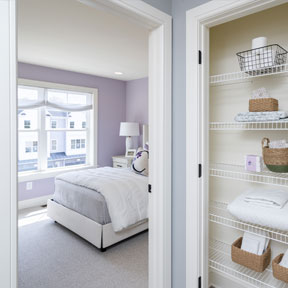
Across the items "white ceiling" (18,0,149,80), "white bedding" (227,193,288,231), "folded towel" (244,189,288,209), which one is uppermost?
"white ceiling" (18,0,149,80)

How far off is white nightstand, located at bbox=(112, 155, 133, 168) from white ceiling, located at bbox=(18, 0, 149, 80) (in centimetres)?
180

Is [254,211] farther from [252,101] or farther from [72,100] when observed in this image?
[72,100]

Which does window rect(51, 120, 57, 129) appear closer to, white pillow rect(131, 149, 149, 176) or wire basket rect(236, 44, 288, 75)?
white pillow rect(131, 149, 149, 176)

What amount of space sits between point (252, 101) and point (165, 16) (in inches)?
32.1

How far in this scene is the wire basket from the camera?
156 cm

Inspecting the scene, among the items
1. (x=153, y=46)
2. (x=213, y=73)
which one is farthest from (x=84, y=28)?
(x=213, y=73)

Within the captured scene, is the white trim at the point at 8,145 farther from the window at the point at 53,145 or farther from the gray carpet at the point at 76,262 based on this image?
the window at the point at 53,145

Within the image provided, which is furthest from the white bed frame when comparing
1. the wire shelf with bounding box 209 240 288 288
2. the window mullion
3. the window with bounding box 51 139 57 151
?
the window with bounding box 51 139 57 151

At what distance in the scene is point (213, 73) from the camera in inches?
81.3

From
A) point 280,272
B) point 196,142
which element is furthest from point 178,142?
point 280,272

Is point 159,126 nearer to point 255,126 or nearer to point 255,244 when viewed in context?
point 255,126

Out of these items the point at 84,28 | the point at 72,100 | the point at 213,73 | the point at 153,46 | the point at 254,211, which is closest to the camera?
the point at 254,211

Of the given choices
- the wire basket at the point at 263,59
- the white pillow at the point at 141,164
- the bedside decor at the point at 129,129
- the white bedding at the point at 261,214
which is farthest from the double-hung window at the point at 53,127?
the white bedding at the point at 261,214

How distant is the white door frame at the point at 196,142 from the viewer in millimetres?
1596
